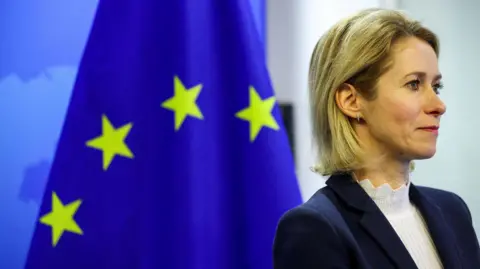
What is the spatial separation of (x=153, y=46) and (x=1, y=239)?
559 millimetres

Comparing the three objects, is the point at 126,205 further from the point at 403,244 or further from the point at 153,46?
Result: the point at 403,244

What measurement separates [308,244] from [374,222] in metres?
0.12

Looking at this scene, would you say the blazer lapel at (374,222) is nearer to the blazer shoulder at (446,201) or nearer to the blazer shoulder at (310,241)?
the blazer shoulder at (310,241)

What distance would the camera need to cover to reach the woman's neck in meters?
0.89

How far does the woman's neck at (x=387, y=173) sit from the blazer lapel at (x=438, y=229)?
0.22 ft

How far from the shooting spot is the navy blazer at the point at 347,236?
0.78 m

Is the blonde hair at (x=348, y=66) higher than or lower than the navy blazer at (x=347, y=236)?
higher

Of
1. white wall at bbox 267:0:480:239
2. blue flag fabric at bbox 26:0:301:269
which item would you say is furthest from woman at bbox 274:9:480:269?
white wall at bbox 267:0:480:239

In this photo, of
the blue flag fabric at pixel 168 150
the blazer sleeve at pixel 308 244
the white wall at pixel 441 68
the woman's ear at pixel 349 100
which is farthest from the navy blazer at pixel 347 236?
the white wall at pixel 441 68

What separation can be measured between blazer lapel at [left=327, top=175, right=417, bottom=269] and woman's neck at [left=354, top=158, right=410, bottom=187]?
31 mm

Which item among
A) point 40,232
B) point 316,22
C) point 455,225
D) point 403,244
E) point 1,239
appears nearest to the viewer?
point 403,244

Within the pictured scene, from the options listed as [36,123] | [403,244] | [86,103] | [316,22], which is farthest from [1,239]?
[316,22]

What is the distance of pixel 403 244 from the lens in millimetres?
830

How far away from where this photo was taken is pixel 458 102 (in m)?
1.67
